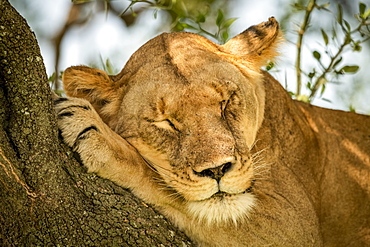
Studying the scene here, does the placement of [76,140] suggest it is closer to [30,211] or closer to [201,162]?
[30,211]

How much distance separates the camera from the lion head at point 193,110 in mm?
3428

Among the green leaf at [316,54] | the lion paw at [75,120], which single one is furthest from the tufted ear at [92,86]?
the green leaf at [316,54]

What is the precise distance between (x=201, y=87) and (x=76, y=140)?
43.1 inches

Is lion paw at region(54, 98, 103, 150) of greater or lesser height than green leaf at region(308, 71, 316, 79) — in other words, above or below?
above

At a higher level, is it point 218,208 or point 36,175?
point 36,175

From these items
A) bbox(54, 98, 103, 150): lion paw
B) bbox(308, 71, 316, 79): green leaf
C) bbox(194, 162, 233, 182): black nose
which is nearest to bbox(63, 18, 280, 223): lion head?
bbox(194, 162, 233, 182): black nose

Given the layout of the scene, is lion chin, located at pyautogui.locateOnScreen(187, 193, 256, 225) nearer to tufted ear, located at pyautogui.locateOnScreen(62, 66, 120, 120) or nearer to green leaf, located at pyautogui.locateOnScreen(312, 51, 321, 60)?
tufted ear, located at pyautogui.locateOnScreen(62, 66, 120, 120)

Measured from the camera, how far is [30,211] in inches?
101

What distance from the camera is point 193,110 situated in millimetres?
3584

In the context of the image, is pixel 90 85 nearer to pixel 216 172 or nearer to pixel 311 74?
pixel 216 172

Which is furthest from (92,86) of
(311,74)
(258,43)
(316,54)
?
(316,54)

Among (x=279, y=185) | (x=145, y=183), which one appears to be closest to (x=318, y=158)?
(x=279, y=185)

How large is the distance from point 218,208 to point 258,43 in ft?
5.27

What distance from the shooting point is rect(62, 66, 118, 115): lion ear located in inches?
151
